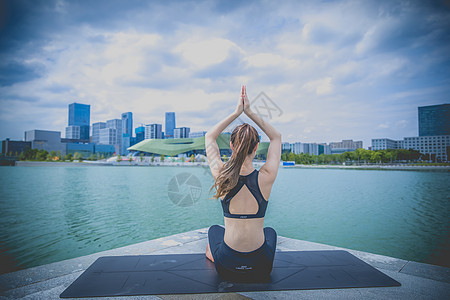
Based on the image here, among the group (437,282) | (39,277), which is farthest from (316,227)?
(39,277)

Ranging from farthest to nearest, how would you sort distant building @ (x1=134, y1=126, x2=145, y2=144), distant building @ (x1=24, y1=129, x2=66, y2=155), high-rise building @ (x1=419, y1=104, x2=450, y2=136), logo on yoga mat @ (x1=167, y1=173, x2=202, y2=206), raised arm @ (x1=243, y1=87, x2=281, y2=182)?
1. distant building @ (x1=134, y1=126, x2=145, y2=144)
2. distant building @ (x1=24, y1=129, x2=66, y2=155)
3. high-rise building @ (x1=419, y1=104, x2=450, y2=136)
4. logo on yoga mat @ (x1=167, y1=173, x2=202, y2=206)
5. raised arm @ (x1=243, y1=87, x2=281, y2=182)

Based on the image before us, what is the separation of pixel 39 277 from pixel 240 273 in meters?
1.97

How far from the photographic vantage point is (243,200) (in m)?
2.12

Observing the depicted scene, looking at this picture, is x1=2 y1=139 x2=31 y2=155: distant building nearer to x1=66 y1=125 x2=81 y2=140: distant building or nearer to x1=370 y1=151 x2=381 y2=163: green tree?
x1=66 y1=125 x2=81 y2=140: distant building

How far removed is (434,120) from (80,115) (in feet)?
586

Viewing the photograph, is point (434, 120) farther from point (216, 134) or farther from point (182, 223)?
point (216, 134)

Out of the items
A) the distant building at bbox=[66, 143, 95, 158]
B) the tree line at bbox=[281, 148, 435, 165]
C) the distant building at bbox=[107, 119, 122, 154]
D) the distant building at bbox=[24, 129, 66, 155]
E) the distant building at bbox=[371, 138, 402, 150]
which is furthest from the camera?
the distant building at bbox=[107, 119, 122, 154]

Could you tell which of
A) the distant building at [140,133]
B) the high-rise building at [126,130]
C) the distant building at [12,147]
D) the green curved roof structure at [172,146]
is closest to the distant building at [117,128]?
the high-rise building at [126,130]

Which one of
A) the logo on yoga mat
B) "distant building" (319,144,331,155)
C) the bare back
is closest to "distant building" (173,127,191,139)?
"distant building" (319,144,331,155)

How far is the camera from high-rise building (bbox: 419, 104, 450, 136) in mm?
63781

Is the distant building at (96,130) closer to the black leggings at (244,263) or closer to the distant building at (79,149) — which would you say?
the distant building at (79,149)

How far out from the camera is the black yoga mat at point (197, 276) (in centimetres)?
218

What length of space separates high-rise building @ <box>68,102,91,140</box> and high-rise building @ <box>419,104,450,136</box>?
6275 inches

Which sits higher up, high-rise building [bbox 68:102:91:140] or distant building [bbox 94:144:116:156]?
high-rise building [bbox 68:102:91:140]
